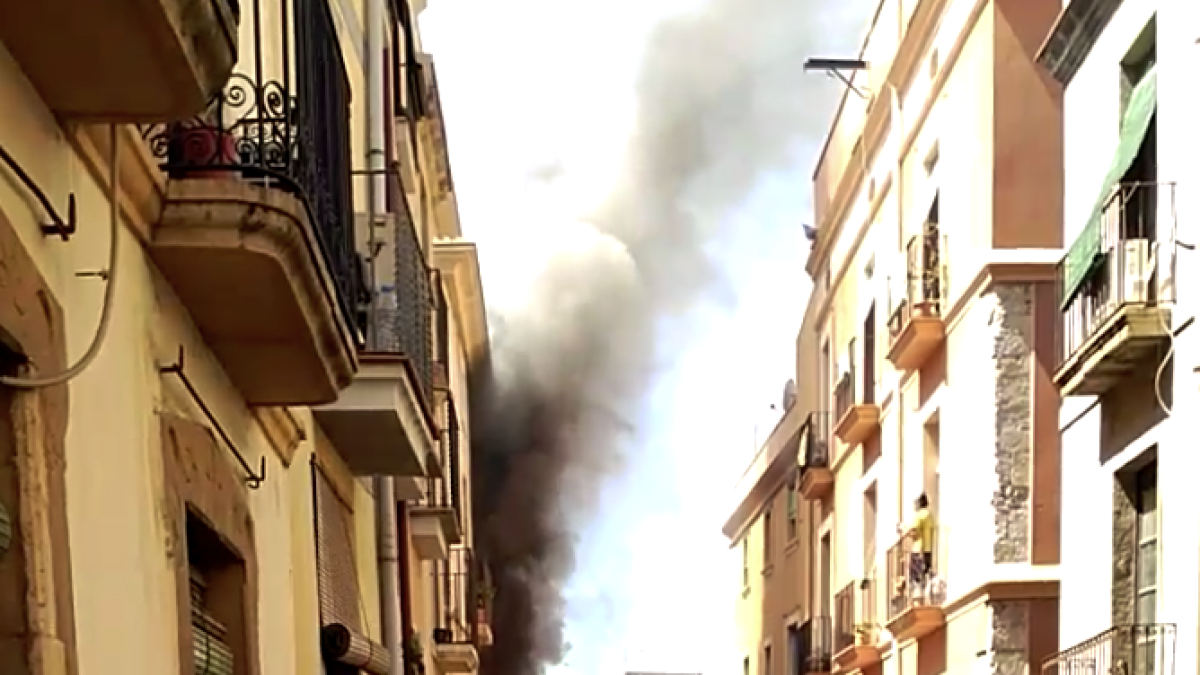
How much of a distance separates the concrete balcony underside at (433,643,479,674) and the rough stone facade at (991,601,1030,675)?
5.15 m

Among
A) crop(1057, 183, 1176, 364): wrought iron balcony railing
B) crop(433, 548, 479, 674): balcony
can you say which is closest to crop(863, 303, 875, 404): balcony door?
crop(433, 548, 479, 674): balcony

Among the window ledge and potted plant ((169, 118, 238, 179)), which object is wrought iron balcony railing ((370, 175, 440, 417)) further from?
the window ledge

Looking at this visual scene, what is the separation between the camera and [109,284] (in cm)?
488

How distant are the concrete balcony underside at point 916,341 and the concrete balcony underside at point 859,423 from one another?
2278 millimetres

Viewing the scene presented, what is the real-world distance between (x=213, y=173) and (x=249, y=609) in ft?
6.58

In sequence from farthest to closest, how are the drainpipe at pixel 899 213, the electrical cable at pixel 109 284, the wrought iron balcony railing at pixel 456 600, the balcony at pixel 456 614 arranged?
the drainpipe at pixel 899 213 → the wrought iron balcony railing at pixel 456 600 → the balcony at pixel 456 614 → the electrical cable at pixel 109 284

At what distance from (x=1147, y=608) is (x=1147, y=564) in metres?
0.32

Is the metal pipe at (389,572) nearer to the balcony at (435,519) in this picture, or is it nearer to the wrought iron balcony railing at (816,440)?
the balcony at (435,519)

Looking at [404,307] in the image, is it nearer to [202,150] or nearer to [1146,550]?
[202,150]

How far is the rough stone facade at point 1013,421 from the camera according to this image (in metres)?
17.6

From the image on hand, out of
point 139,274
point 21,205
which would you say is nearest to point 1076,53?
point 139,274

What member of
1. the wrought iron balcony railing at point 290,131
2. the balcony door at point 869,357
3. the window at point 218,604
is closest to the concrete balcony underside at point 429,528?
the wrought iron balcony railing at point 290,131

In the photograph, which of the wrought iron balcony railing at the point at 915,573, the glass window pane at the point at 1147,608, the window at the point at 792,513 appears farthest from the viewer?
the window at the point at 792,513

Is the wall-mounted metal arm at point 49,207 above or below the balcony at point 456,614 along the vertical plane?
above
